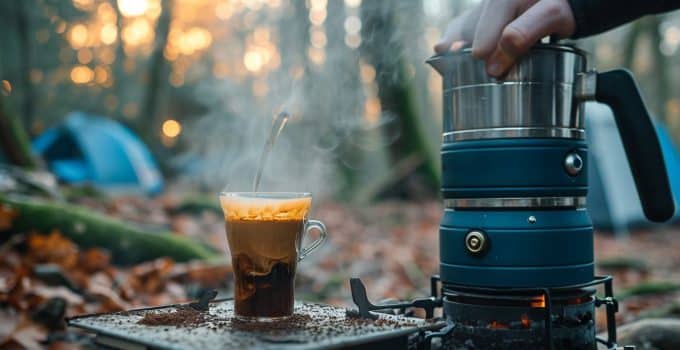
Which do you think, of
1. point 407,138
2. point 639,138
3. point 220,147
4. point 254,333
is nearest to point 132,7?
Result: point 220,147

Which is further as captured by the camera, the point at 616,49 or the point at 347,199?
the point at 616,49

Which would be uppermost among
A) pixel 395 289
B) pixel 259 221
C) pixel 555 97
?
pixel 555 97

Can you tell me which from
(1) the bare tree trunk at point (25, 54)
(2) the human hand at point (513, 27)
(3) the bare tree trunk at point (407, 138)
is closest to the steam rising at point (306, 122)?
(3) the bare tree trunk at point (407, 138)

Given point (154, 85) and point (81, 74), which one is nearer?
point (154, 85)

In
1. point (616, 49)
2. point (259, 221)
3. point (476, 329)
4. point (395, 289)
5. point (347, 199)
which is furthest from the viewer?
point (616, 49)

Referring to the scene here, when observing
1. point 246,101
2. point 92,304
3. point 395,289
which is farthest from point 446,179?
point 246,101

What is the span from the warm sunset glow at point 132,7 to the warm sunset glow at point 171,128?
12.6 feet

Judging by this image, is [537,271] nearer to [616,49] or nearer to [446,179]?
[446,179]

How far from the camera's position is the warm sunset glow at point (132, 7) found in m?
21.7

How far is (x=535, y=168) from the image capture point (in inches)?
82.0

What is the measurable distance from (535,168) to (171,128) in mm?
22713

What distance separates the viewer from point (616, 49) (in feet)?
102

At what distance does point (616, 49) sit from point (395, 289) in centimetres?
2940

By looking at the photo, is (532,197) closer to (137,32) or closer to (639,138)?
(639,138)
